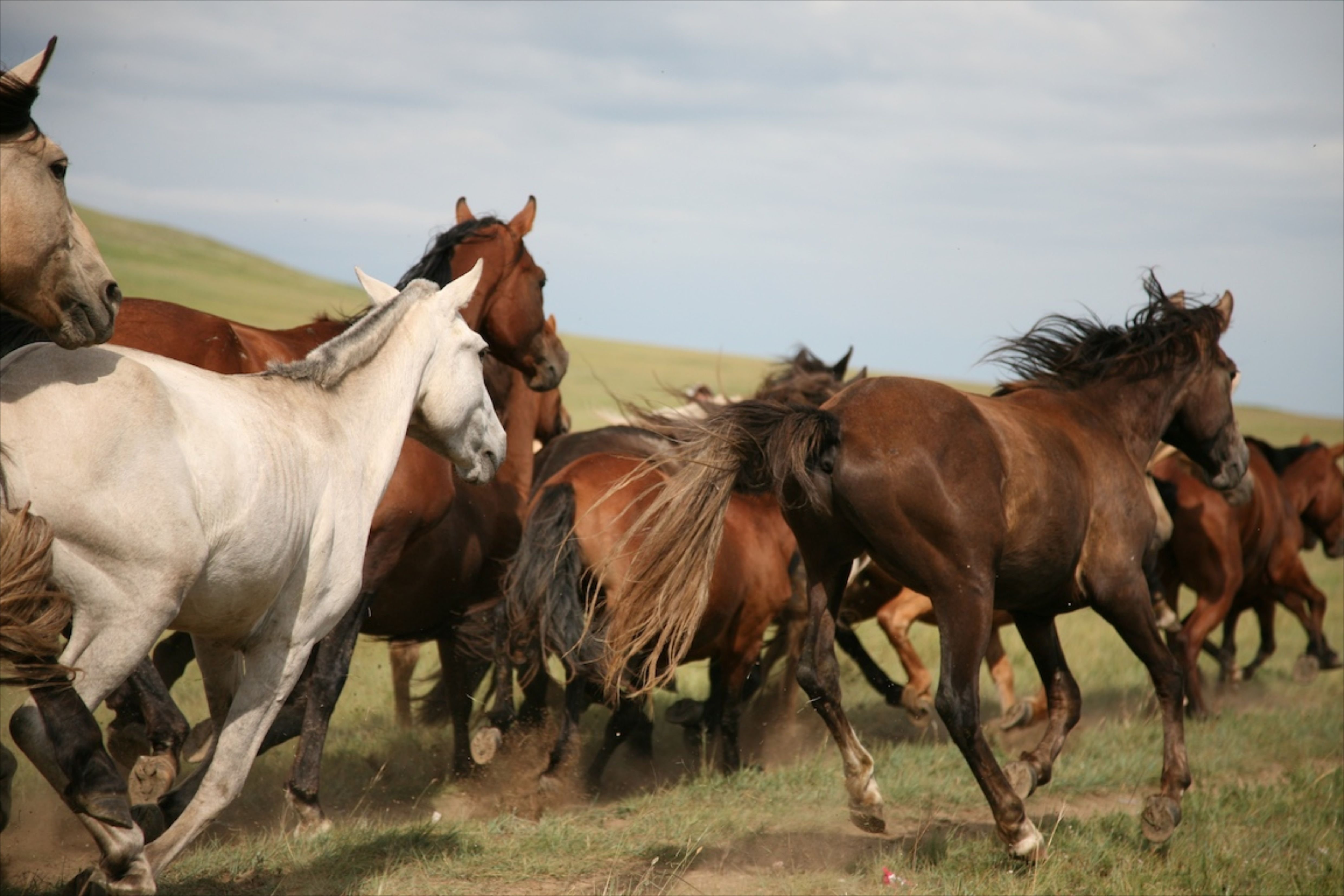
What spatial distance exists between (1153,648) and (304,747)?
4.24 m

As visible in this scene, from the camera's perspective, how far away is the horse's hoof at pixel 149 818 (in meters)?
3.65

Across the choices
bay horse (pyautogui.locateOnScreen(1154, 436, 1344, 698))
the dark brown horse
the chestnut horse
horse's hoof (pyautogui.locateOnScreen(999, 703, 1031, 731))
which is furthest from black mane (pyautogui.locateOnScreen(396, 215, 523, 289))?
the chestnut horse

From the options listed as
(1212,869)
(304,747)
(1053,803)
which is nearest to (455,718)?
(304,747)

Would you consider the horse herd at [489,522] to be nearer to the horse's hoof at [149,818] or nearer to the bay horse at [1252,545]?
the horse's hoof at [149,818]

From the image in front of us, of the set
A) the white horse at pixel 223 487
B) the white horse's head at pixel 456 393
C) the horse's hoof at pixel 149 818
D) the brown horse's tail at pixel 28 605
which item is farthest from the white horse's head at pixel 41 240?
the horse's hoof at pixel 149 818

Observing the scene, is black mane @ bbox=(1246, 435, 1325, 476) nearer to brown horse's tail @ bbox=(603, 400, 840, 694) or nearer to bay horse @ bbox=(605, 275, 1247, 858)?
Result: bay horse @ bbox=(605, 275, 1247, 858)

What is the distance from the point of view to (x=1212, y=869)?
5531mm

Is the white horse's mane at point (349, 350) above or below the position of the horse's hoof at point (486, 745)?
above

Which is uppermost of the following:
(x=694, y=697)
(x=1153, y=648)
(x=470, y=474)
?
(x=470, y=474)

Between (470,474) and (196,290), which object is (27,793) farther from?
(196,290)

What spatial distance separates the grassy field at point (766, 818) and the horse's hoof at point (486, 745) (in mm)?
246

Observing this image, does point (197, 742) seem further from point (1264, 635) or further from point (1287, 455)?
point (1287, 455)

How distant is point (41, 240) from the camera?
111 inches

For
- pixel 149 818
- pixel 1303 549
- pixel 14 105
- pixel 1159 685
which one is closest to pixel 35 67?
pixel 14 105
